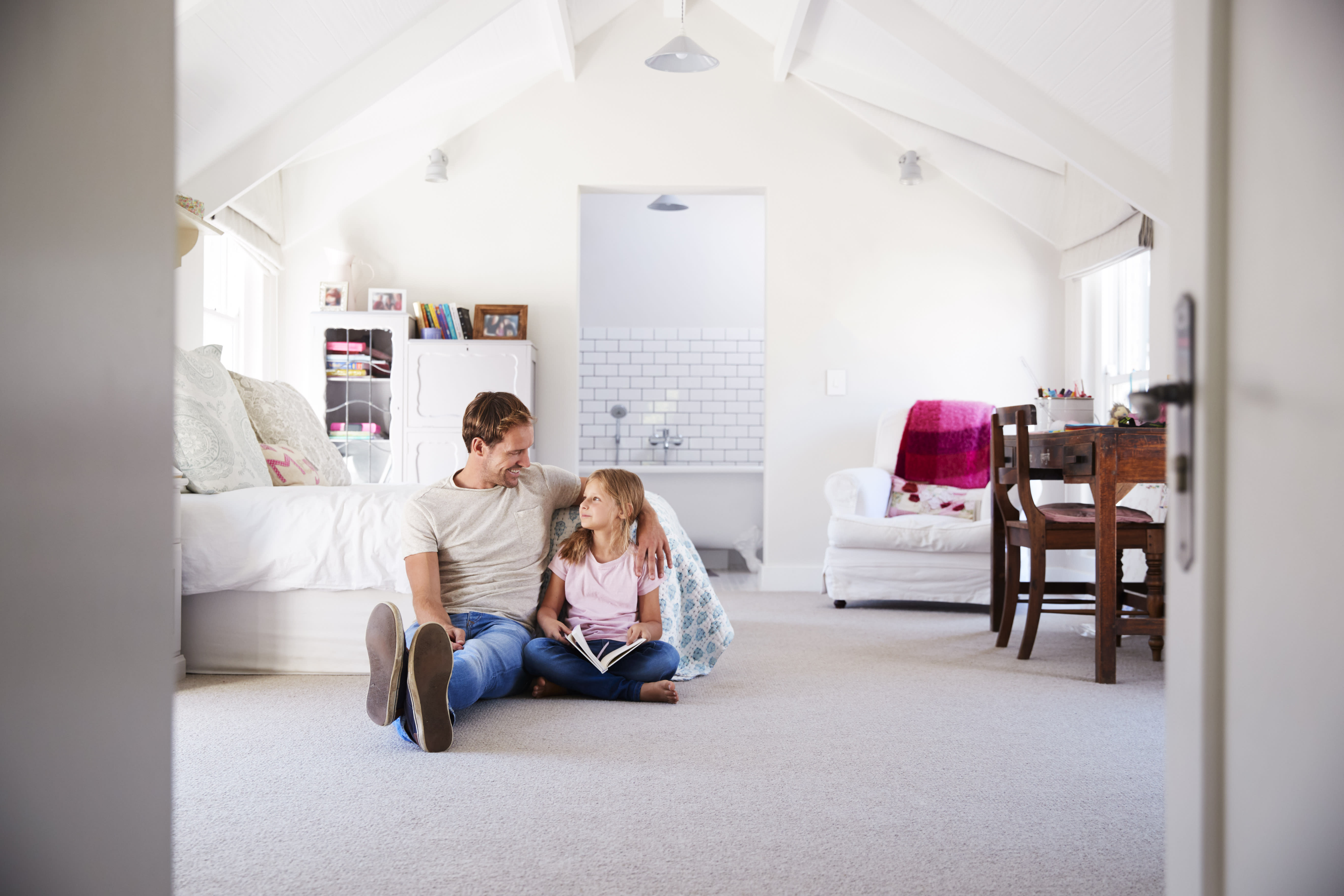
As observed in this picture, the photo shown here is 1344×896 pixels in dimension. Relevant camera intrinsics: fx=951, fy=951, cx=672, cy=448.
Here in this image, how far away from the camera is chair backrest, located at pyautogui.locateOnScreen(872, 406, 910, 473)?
4801 millimetres

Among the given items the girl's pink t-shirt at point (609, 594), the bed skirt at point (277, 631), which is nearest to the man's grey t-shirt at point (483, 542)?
the girl's pink t-shirt at point (609, 594)

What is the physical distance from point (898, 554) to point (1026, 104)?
1.97 m

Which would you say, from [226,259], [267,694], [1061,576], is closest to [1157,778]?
[267,694]

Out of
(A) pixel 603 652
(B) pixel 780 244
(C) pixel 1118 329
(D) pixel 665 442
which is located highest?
(B) pixel 780 244

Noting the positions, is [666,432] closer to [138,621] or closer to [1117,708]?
[1117,708]

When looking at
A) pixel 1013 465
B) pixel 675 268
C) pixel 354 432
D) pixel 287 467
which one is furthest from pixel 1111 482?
pixel 675 268

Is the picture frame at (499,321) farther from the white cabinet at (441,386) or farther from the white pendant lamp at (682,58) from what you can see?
the white pendant lamp at (682,58)

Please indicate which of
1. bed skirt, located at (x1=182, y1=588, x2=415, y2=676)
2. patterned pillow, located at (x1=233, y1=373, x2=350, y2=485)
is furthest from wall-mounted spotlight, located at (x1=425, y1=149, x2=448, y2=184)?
bed skirt, located at (x1=182, y1=588, x2=415, y2=676)

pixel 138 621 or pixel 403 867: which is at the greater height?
pixel 138 621

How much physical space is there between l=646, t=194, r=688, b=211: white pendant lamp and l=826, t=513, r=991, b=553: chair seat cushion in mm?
3075

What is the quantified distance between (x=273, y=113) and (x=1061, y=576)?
4.21m

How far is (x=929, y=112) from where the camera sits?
478 cm

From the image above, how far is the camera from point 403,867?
1.44m

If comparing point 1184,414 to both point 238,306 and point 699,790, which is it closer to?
point 699,790
